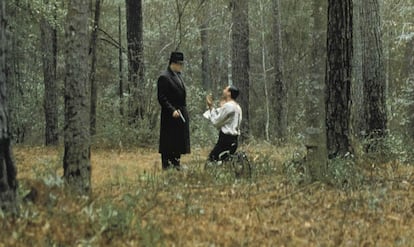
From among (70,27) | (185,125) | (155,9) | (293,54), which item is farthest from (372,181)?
Result: (155,9)

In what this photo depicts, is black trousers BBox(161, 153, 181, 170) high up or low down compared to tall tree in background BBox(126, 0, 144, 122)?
down

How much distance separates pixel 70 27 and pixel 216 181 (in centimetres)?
323

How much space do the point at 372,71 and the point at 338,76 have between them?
146 inches

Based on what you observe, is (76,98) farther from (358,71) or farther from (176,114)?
(358,71)

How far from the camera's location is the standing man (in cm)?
1058

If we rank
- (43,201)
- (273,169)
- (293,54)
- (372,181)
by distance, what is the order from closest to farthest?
(43,201) → (372,181) → (273,169) → (293,54)

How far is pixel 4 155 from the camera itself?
→ 5.01 meters

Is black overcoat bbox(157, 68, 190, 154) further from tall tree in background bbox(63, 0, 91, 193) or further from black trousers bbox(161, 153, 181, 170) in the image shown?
tall tree in background bbox(63, 0, 91, 193)

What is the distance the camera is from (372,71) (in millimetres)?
13031

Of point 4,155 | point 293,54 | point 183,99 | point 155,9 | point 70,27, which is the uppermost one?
point 155,9

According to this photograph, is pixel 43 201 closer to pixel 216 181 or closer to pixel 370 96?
pixel 216 181

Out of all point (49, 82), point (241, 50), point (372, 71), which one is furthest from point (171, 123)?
point (49, 82)

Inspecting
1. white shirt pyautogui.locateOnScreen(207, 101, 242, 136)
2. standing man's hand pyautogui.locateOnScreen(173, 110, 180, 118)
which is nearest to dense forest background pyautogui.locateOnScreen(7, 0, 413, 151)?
white shirt pyautogui.locateOnScreen(207, 101, 242, 136)

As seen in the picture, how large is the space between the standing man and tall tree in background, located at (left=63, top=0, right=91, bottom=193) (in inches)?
150
